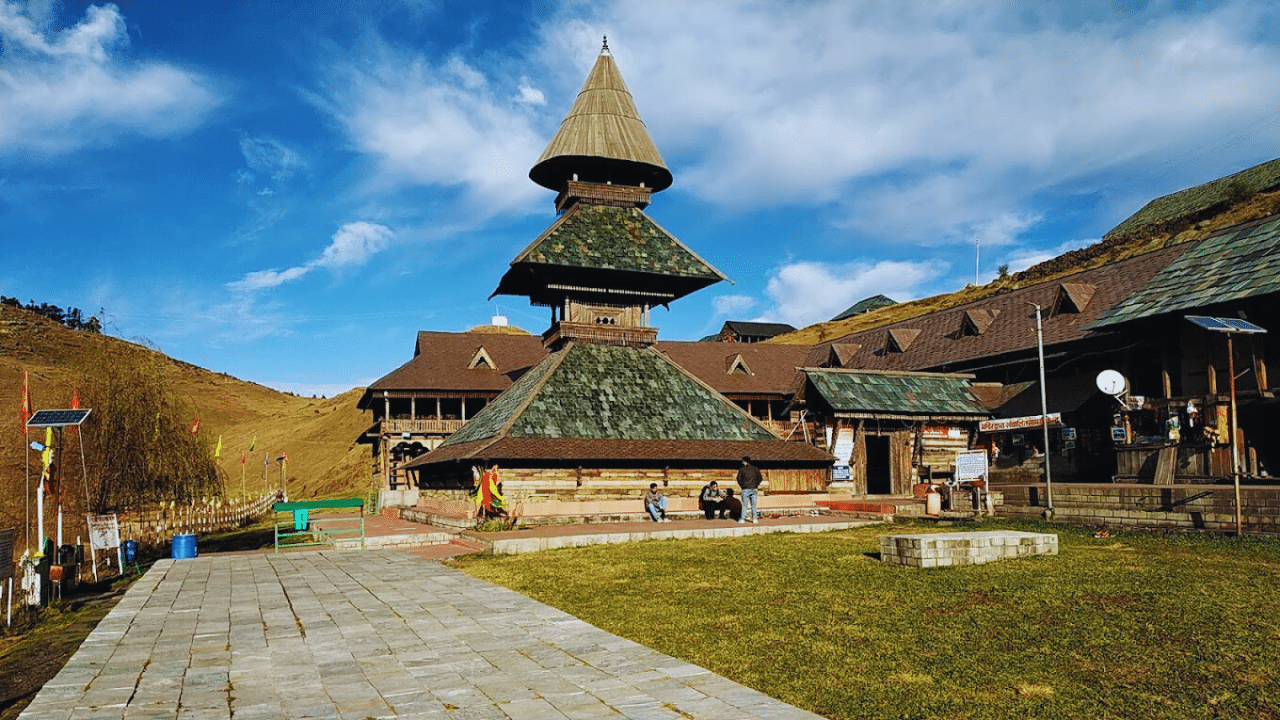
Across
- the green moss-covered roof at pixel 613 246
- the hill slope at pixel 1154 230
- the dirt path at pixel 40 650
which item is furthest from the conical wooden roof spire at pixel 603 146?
the hill slope at pixel 1154 230

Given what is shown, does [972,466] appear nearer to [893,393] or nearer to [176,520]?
[893,393]

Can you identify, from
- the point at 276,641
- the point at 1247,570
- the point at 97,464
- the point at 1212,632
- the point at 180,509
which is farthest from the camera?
the point at 180,509

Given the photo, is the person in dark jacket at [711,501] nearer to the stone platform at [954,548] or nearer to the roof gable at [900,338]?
the stone platform at [954,548]

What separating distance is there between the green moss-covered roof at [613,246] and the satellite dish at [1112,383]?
12.9 meters

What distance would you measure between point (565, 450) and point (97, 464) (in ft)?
49.5

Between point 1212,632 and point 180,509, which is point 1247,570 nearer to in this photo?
point 1212,632

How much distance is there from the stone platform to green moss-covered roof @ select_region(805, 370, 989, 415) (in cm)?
1733

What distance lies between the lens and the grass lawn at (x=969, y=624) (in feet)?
20.9

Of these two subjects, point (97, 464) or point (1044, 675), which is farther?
point (97, 464)

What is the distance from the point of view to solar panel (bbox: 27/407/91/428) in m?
17.7

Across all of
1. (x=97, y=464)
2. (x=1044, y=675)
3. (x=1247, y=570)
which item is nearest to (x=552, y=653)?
(x=1044, y=675)

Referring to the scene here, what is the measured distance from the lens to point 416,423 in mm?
44125

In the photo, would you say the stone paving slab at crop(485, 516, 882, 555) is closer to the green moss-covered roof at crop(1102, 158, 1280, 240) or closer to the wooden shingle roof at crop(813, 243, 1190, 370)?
the wooden shingle roof at crop(813, 243, 1190, 370)

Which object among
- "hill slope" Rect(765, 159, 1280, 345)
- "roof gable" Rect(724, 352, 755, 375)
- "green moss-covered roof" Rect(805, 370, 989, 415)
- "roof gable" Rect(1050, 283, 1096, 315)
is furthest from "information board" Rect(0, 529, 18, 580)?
"hill slope" Rect(765, 159, 1280, 345)
